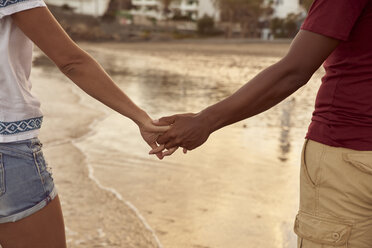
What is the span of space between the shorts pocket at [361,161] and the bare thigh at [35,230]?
102 centimetres

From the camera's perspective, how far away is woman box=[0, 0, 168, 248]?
1.53m

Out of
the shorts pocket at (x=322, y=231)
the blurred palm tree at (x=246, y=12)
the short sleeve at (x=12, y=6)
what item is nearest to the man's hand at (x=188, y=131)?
the shorts pocket at (x=322, y=231)

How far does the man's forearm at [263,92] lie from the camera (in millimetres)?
1666

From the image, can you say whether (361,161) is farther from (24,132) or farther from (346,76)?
(24,132)

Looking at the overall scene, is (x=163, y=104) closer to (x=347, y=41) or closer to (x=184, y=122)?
(x=184, y=122)

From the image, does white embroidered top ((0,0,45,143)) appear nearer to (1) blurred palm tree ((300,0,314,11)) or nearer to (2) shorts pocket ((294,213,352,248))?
(2) shorts pocket ((294,213,352,248))

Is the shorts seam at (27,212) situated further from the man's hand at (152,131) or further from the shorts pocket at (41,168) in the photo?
the man's hand at (152,131)

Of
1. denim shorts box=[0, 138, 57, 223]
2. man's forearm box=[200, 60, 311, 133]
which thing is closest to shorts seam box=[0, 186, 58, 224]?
denim shorts box=[0, 138, 57, 223]

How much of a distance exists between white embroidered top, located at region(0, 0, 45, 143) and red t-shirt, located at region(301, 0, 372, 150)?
905 millimetres

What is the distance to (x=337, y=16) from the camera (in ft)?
4.83

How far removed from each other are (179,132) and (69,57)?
0.67 meters

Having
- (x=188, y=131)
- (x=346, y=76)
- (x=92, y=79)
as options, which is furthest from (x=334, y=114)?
(x=92, y=79)

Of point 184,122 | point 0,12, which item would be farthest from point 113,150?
point 0,12

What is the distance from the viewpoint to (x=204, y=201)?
420 centimetres
